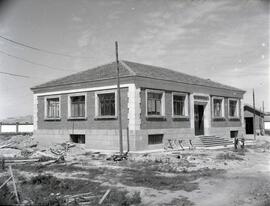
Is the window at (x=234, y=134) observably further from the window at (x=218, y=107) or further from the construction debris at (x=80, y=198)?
the construction debris at (x=80, y=198)

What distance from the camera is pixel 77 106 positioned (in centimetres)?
2553

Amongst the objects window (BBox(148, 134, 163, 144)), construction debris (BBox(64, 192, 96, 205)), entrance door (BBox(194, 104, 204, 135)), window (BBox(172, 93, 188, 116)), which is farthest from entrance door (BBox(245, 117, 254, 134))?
construction debris (BBox(64, 192, 96, 205))

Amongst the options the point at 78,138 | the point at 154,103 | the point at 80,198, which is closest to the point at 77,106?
the point at 78,138

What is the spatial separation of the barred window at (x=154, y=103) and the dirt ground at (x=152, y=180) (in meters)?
4.20

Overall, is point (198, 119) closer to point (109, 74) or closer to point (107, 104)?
point (107, 104)

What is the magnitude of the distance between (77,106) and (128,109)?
16.9ft

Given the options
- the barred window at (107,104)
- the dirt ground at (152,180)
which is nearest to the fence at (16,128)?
the barred window at (107,104)

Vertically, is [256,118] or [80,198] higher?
[256,118]

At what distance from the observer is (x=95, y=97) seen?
2389cm

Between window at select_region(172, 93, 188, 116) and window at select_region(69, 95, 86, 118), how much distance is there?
6.54 m

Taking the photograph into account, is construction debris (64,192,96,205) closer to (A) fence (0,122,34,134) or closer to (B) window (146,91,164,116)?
(B) window (146,91,164,116)

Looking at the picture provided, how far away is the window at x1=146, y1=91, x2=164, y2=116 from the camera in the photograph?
23.2 m

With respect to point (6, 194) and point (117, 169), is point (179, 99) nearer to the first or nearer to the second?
point (117, 169)

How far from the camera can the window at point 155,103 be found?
23.2m
